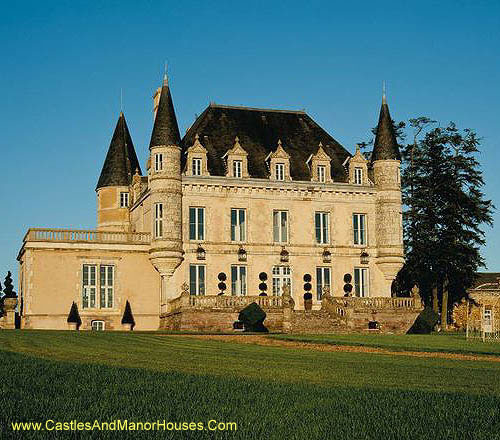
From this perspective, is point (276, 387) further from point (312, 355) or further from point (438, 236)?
point (438, 236)

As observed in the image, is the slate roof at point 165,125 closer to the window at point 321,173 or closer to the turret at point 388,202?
the window at point 321,173

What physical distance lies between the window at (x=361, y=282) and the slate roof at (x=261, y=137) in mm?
6460

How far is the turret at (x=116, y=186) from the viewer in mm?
66250

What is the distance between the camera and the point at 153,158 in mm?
55750

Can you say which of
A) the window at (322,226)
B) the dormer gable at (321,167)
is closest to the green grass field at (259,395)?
the window at (322,226)

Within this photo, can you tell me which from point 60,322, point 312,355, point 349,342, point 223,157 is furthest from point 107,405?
point 223,157

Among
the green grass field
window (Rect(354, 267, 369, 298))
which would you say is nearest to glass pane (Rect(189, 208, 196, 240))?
window (Rect(354, 267, 369, 298))

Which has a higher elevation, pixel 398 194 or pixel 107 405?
pixel 398 194

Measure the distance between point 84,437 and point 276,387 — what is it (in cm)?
597

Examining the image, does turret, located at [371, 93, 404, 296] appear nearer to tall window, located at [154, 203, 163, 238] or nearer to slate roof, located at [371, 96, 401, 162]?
slate roof, located at [371, 96, 401, 162]

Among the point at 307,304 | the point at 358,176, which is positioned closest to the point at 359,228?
the point at 358,176

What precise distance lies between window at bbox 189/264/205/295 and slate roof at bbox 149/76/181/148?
8130 mm

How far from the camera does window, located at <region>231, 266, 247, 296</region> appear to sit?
57.2 metres

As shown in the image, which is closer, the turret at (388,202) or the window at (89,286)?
the window at (89,286)
